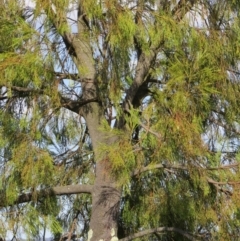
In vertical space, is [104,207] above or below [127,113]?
below

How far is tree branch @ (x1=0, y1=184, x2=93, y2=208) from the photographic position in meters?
2.88

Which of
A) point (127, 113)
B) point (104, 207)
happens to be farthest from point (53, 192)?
point (127, 113)

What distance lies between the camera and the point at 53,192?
9.66 ft

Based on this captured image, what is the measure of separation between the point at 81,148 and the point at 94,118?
12.7 inches

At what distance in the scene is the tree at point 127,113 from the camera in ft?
8.57

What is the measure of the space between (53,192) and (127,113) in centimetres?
A: 49

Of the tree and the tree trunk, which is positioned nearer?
the tree

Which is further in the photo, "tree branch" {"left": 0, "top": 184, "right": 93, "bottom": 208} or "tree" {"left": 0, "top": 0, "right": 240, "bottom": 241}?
"tree branch" {"left": 0, "top": 184, "right": 93, "bottom": 208}

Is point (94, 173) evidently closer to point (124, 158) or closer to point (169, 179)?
point (169, 179)

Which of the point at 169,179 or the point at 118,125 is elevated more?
the point at 118,125

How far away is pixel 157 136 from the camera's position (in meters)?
2.57

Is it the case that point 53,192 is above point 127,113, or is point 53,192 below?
below

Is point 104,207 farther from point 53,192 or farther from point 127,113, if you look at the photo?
point 127,113

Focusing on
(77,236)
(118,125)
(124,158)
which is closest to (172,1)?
(118,125)
